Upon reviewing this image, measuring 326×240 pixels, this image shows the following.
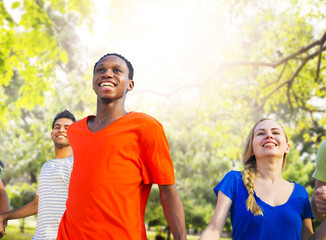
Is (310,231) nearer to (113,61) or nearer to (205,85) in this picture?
(113,61)

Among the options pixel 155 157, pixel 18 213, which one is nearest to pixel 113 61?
pixel 155 157

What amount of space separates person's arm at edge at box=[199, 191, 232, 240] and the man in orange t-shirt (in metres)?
0.28

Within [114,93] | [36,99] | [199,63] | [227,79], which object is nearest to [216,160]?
[227,79]

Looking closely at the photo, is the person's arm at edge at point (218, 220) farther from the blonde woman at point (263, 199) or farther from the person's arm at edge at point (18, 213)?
the person's arm at edge at point (18, 213)

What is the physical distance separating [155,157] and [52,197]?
1163 millimetres

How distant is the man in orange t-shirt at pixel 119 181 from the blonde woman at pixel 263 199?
0.39m

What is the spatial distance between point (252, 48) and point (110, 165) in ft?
31.2

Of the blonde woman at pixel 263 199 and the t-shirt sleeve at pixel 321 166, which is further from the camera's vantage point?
the t-shirt sleeve at pixel 321 166

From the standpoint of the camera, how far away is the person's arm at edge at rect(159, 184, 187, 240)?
1.61 meters

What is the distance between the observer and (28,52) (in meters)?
5.87

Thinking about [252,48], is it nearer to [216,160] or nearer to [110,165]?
[216,160]

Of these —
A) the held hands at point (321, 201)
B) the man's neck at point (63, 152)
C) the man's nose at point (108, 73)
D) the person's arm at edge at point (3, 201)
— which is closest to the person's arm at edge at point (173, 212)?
the man's nose at point (108, 73)

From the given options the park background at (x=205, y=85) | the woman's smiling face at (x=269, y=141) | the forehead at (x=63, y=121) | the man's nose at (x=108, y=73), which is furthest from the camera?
the park background at (x=205, y=85)

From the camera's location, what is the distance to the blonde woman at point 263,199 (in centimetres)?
188
